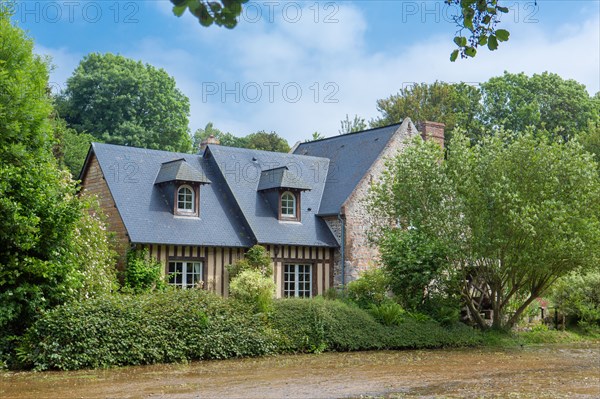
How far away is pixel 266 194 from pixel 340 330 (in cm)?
703

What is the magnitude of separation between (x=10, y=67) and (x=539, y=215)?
1294 centimetres

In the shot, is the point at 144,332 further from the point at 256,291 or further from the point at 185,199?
the point at 185,199

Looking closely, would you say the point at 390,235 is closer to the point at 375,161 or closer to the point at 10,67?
the point at 375,161

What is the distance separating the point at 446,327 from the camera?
20.0 meters

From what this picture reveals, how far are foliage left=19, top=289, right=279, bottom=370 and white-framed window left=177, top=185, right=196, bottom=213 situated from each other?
5.27 meters

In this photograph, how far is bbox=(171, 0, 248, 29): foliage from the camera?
3.14 metres

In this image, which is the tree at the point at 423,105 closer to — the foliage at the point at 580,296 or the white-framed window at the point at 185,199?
the foliage at the point at 580,296

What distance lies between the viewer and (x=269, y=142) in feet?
150

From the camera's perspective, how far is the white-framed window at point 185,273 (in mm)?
20625

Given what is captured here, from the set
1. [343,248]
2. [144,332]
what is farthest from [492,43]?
[343,248]

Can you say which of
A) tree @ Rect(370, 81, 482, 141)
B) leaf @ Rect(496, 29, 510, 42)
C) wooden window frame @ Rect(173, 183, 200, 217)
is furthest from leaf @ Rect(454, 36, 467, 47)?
tree @ Rect(370, 81, 482, 141)

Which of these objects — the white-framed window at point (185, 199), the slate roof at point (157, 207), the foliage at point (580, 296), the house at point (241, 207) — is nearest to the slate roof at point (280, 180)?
the house at point (241, 207)

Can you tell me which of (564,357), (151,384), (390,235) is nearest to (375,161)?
(390,235)

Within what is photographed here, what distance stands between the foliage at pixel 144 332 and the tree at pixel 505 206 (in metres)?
6.14
